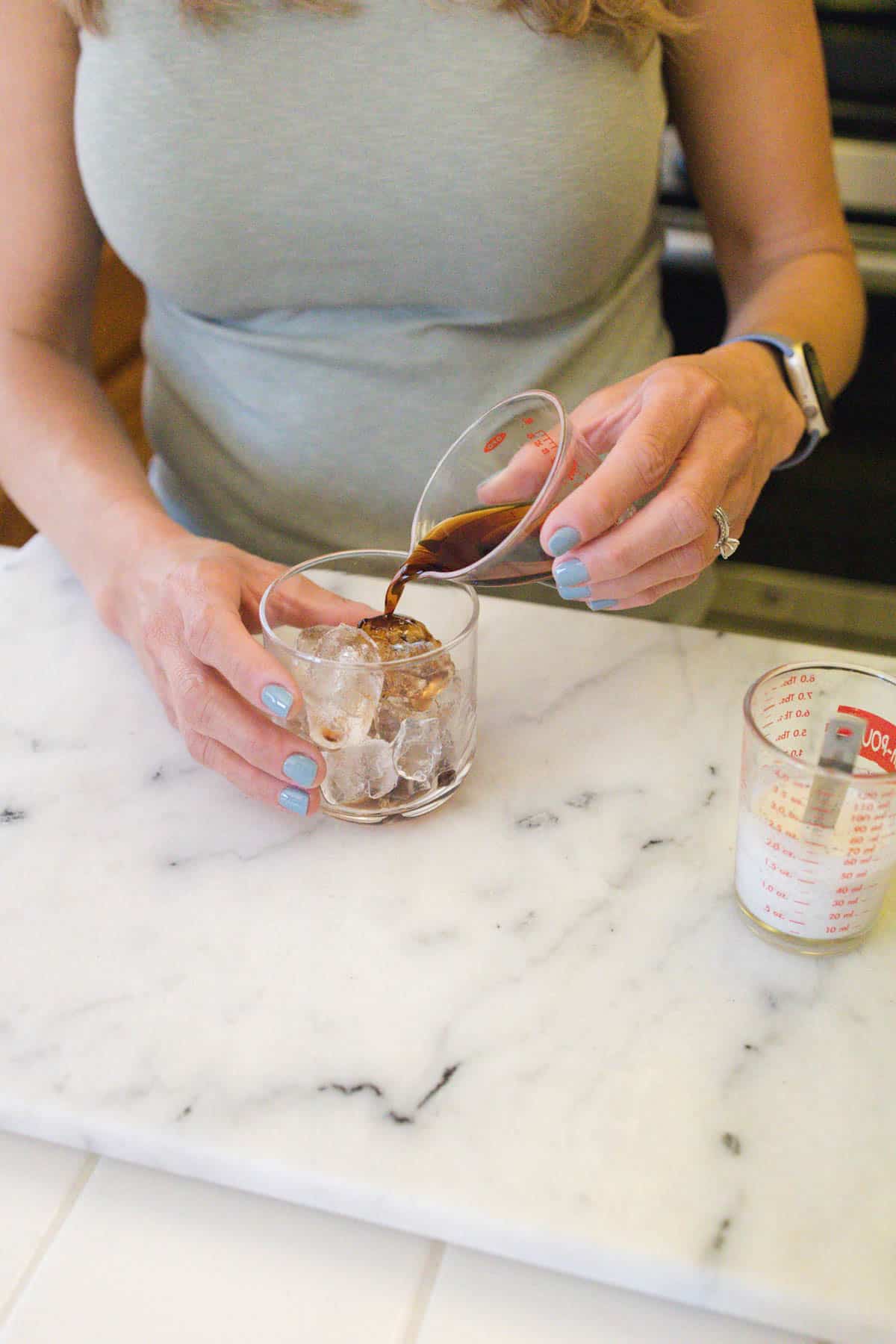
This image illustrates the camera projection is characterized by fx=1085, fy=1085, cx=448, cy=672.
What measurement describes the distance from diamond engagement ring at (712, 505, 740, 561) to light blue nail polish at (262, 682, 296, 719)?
30 centimetres

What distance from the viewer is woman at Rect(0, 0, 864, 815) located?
2.77 feet

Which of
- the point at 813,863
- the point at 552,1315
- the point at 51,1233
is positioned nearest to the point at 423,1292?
the point at 552,1315

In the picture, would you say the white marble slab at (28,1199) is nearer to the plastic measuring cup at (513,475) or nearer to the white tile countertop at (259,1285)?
the white tile countertop at (259,1285)

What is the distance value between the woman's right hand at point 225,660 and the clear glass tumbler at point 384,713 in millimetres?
15

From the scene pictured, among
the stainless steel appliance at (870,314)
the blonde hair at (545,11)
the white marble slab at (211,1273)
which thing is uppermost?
the blonde hair at (545,11)

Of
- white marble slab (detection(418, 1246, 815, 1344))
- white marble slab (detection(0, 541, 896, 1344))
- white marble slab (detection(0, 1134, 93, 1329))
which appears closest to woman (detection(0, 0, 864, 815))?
white marble slab (detection(0, 541, 896, 1344))

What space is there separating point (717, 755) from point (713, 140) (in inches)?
25.2

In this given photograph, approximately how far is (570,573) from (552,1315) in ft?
1.25

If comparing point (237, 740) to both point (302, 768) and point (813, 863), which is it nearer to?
point (302, 768)

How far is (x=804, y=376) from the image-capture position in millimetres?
888

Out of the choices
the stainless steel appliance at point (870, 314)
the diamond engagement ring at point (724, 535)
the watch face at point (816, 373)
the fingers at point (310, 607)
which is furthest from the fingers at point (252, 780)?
the stainless steel appliance at point (870, 314)

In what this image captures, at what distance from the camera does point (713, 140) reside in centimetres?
104

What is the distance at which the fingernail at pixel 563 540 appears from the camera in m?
0.62

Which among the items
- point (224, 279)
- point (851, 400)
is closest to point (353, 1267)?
point (224, 279)
